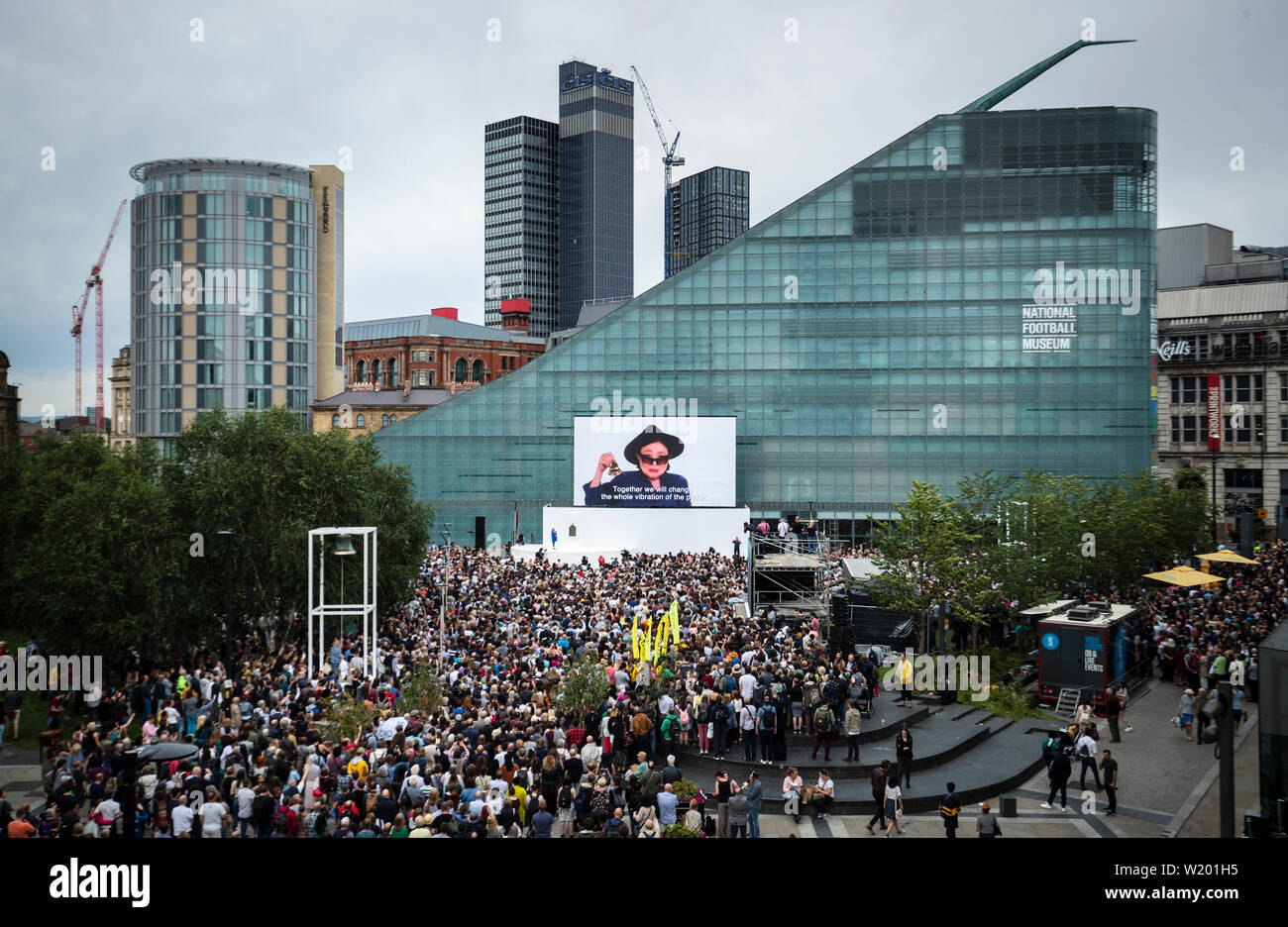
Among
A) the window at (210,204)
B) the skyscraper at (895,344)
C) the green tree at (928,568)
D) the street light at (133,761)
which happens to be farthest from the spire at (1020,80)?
the window at (210,204)

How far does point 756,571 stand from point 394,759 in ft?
92.6

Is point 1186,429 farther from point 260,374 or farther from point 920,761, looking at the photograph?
point 260,374

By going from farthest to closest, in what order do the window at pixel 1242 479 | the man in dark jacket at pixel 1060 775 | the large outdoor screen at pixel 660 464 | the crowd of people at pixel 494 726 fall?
the window at pixel 1242 479 < the large outdoor screen at pixel 660 464 < the man in dark jacket at pixel 1060 775 < the crowd of people at pixel 494 726

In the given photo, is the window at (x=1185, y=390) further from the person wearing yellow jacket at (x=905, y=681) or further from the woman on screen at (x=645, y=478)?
the person wearing yellow jacket at (x=905, y=681)

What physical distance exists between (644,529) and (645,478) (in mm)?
4206

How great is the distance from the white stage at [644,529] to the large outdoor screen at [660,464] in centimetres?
192

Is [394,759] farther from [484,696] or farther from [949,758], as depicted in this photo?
[949,758]

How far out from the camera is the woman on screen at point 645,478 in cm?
6234

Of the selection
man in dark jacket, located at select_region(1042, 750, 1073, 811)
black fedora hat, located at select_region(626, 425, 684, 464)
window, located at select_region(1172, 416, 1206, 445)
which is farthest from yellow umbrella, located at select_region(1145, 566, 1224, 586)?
window, located at select_region(1172, 416, 1206, 445)

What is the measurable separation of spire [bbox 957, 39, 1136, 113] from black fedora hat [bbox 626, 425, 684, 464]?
3253 cm

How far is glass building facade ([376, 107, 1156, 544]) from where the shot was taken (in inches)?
2635

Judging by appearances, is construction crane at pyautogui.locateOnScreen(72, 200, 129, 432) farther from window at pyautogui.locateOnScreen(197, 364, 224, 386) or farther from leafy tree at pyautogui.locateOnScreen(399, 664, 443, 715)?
Answer: leafy tree at pyautogui.locateOnScreen(399, 664, 443, 715)

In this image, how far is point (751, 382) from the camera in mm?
69625
